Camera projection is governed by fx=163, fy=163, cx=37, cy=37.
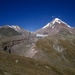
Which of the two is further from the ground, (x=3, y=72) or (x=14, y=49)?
(x=14, y=49)

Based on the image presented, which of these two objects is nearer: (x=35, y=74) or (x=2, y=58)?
(x=35, y=74)

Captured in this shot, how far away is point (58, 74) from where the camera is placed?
9019cm

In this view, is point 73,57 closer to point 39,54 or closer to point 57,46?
point 57,46

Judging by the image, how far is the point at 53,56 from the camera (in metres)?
156

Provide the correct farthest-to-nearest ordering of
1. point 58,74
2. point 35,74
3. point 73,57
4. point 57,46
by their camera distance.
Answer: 1. point 57,46
2. point 73,57
3. point 58,74
4. point 35,74

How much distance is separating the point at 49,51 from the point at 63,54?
58.3ft

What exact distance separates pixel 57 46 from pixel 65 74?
322 feet

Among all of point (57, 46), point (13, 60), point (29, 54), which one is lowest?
point (13, 60)

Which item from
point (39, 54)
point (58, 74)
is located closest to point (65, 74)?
point (58, 74)

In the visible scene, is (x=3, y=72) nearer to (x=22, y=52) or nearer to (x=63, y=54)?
(x=22, y=52)

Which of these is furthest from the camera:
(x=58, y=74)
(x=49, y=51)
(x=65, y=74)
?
(x=49, y=51)

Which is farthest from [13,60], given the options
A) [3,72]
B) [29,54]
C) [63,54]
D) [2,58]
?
[63,54]

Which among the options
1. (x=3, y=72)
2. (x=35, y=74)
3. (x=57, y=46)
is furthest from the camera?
(x=57, y=46)

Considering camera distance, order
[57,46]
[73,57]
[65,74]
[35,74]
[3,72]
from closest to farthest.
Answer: [3,72] → [35,74] → [65,74] → [73,57] → [57,46]
